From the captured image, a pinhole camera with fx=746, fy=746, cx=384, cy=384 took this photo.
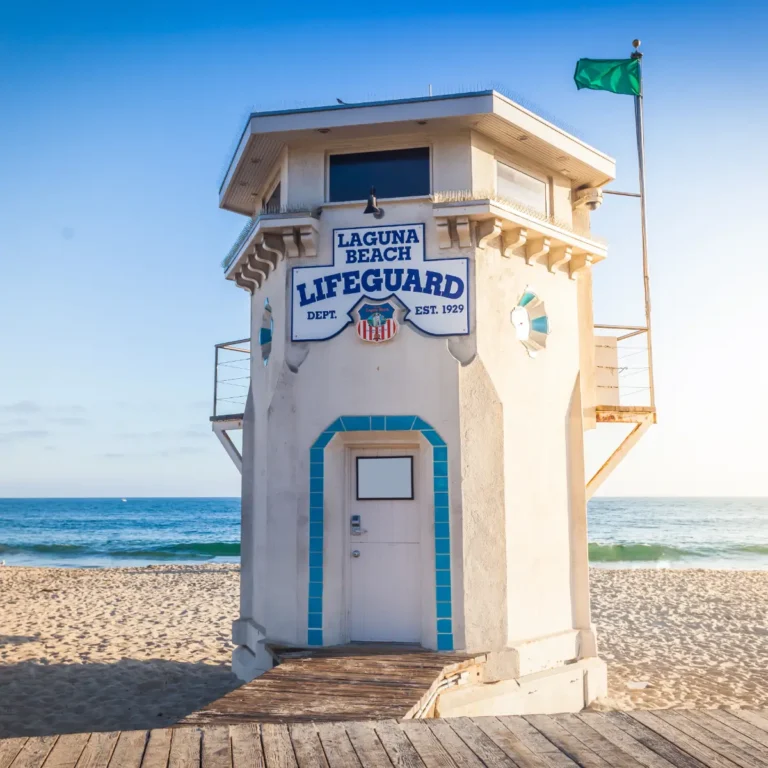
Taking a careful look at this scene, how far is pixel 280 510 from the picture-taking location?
8.74 meters

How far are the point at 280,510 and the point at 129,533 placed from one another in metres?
55.0

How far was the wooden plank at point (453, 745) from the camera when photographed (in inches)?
174

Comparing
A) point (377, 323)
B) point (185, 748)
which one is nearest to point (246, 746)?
point (185, 748)

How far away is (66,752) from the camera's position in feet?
14.9

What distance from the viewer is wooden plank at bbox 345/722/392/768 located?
441 centimetres

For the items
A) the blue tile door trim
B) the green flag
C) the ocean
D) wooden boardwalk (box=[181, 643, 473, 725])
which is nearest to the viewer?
wooden boardwalk (box=[181, 643, 473, 725])

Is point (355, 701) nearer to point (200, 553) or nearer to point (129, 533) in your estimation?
point (200, 553)

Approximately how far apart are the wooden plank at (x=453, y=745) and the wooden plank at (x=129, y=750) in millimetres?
1853

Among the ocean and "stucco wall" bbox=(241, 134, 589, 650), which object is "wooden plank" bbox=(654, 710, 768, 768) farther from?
the ocean

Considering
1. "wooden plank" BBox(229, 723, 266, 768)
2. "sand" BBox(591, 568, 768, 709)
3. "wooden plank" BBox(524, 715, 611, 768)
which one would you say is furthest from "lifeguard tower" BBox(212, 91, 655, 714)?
"wooden plank" BBox(229, 723, 266, 768)

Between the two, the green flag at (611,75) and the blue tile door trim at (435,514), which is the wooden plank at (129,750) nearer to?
the blue tile door trim at (435,514)

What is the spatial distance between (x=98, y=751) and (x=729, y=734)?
398cm

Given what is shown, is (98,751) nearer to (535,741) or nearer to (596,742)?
(535,741)

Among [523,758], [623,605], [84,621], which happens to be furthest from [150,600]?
[523,758]
